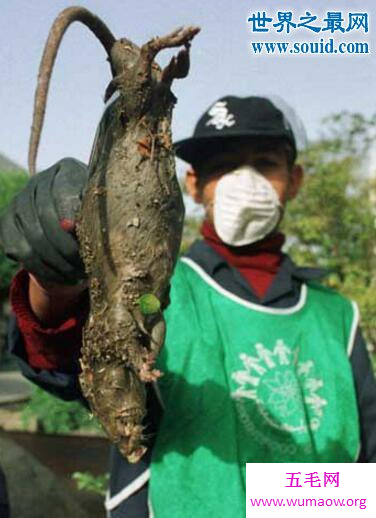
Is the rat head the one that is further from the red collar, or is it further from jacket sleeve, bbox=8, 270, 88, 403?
jacket sleeve, bbox=8, 270, 88, 403

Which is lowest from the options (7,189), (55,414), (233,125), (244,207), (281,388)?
(55,414)

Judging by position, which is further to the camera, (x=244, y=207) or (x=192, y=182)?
(x=192, y=182)

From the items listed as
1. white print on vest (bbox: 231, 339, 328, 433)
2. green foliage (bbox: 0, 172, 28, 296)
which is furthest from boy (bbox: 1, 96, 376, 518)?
green foliage (bbox: 0, 172, 28, 296)

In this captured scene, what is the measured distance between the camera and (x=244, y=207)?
2.15 m

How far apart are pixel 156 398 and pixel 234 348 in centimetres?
29

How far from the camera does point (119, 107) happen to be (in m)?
1.17

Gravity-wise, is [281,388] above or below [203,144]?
below

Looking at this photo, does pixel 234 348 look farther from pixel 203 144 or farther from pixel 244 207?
pixel 203 144

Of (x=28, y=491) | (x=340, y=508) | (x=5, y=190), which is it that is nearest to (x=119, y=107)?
(x=340, y=508)

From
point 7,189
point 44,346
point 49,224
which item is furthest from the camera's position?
point 7,189

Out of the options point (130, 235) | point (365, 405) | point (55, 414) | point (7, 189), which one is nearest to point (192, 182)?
point (365, 405)

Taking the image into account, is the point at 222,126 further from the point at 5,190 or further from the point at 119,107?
the point at 5,190

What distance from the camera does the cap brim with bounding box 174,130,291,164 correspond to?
84.2 inches

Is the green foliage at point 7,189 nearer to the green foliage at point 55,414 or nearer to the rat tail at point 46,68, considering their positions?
the green foliage at point 55,414
